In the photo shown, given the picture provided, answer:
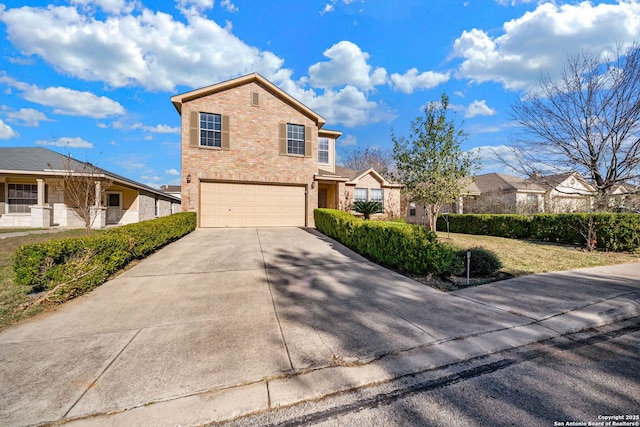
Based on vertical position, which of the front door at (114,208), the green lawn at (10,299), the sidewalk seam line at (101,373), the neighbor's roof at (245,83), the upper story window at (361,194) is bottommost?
the sidewalk seam line at (101,373)

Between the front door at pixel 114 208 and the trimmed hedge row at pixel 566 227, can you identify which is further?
the front door at pixel 114 208

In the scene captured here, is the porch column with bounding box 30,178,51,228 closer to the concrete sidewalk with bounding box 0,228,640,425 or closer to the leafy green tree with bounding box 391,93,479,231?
the concrete sidewalk with bounding box 0,228,640,425

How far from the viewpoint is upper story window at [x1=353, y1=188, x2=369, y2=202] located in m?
18.3

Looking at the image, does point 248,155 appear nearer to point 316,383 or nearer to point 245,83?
point 245,83

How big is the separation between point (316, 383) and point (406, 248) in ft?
13.4

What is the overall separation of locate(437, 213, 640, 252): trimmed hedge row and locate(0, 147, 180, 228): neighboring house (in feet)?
66.7

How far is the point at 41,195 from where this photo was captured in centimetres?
1333

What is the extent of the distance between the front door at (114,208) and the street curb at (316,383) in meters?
17.3

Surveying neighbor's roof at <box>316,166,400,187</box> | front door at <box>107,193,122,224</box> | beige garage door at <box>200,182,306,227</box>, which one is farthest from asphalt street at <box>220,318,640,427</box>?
front door at <box>107,193,122,224</box>

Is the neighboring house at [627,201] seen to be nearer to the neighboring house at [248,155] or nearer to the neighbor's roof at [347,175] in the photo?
the neighbor's roof at [347,175]

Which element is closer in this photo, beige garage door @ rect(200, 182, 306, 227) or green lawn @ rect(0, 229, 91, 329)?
green lawn @ rect(0, 229, 91, 329)

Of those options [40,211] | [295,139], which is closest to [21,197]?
[40,211]

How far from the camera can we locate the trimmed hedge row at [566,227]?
909 centimetres

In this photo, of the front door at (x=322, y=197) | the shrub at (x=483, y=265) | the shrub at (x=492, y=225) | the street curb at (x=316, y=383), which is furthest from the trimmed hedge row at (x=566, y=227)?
the street curb at (x=316, y=383)
